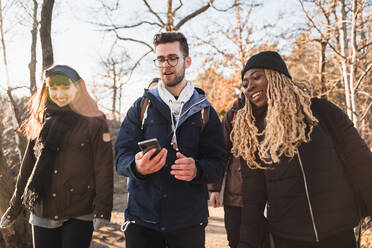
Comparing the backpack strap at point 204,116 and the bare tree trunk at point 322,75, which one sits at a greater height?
the bare tree trunk at point 322,75

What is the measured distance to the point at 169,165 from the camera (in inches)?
86.2

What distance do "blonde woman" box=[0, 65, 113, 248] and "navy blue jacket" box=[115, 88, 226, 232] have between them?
0.42 metres

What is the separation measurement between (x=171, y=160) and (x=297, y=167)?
91 centimetres

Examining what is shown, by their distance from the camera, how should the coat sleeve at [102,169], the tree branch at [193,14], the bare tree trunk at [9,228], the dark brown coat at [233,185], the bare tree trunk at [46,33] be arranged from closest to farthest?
the coat sleeve at [102,169] → the dark brown coat at [233,185] → the bare tree trunk at [9,228] → the bare tree trunk at [46,33] → the tree branch at [193,14]

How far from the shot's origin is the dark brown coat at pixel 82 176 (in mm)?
2533

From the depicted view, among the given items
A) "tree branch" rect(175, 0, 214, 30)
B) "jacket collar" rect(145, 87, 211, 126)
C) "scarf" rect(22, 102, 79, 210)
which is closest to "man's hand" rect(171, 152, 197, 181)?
"jacket collar" rect(145, 87, 211, 126)

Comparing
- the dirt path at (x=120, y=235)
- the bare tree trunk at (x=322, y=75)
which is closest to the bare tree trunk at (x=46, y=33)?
the dirt path at (x=120, y=235)

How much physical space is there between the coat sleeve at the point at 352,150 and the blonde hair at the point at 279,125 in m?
0.14

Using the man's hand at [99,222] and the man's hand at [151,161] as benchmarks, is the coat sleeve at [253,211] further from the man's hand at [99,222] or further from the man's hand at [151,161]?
the man's hand at [99,222]

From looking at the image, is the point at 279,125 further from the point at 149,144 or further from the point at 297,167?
the point at 149,144

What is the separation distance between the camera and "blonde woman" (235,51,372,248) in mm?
1803

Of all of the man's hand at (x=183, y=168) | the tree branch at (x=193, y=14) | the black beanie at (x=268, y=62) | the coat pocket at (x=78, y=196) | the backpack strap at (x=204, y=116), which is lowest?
the coat pocket at (x=78, y=196)

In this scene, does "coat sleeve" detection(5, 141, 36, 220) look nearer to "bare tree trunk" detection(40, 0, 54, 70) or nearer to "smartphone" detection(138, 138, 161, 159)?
"smartphone" detection(138, 138, 161, 159)

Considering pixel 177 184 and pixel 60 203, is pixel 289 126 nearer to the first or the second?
pixel 177 184
